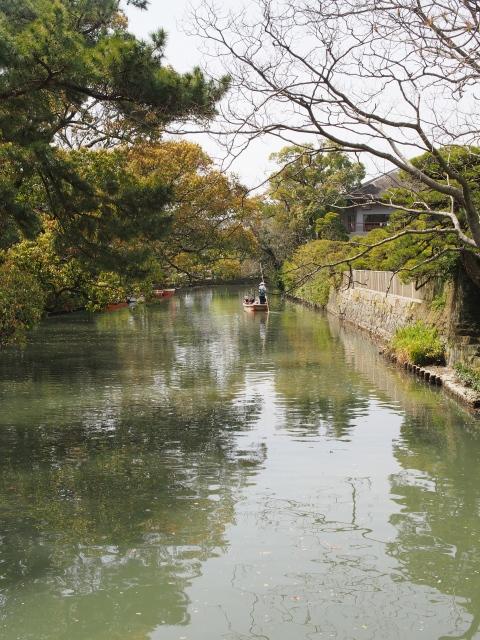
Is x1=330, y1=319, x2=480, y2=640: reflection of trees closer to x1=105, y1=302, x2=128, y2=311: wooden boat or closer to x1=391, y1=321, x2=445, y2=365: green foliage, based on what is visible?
x1=391, y1=321, x2=445, y2=365: green foliage

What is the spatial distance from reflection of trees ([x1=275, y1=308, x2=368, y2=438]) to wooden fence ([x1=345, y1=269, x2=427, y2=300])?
2.52m

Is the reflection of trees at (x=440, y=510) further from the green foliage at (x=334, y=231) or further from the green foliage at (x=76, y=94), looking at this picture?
the green foliage at (x=334, y=231)

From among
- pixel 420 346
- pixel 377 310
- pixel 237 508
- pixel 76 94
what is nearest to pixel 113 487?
pixel 237 508

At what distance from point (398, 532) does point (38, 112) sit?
965 centimetres

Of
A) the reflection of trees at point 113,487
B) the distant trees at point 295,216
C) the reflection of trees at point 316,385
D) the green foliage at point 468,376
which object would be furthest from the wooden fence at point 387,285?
the distant trees at point 295,216

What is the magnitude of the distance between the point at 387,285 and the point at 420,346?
779 cm

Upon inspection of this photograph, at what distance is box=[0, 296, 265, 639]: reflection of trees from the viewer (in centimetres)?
778

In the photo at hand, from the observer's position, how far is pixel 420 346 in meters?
21.8

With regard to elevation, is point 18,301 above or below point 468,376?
above

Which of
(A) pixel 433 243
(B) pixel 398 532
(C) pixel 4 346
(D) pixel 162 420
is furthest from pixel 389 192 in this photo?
(C) pixel 4 346

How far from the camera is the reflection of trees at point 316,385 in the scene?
16.0 meters

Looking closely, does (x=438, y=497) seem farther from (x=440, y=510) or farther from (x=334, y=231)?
(x=334, y=231)

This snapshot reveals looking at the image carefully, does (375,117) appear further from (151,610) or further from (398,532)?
(151,610)

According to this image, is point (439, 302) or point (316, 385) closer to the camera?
point (316, 385)
